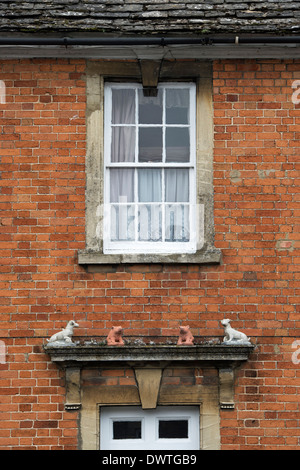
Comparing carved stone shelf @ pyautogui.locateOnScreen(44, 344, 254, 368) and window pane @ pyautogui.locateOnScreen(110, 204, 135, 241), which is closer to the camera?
carved stone shelf @ pyautogui.locateOnScreen(44, 344, 254, 368)

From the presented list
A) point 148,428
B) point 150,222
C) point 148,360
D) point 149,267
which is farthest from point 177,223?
point 148,428

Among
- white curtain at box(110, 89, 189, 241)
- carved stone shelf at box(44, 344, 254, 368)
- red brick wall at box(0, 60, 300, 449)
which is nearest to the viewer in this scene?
carved stone shelf at box(44, 344, 254, 368)

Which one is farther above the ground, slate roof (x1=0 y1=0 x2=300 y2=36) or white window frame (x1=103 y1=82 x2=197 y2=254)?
slate roof (x1=0 y1=0 x2=300 y2=36)

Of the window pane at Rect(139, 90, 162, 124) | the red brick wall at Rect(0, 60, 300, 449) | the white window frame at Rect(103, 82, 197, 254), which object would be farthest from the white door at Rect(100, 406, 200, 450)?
the window pane at Rect(139, 90, 162, 124)

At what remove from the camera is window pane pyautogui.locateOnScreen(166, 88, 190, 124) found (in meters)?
9.91

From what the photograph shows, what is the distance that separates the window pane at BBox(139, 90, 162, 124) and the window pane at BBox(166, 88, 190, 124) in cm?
10

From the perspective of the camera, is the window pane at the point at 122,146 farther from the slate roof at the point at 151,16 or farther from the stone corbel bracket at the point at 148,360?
the stone corbel bracket at the point at 148,360

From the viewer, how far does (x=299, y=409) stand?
922 cm

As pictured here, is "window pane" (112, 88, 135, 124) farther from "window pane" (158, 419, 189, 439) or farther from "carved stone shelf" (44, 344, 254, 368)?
"window pane" (158, 419, 189, 439)

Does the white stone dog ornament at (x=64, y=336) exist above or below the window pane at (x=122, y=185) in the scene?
below

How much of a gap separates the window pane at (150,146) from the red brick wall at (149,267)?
2.36ft

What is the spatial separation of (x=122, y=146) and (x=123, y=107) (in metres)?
Result: 0.48

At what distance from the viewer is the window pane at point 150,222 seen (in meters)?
9.71

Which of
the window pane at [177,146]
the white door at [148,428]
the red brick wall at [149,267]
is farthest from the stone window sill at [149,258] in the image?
the white door at [148,428]
